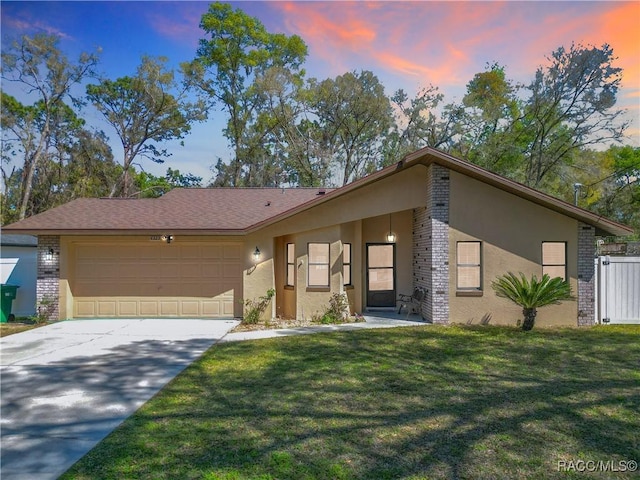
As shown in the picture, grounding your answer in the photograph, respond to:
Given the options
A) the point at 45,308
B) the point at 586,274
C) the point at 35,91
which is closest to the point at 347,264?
the point at 586,274

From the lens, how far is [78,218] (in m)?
11.6

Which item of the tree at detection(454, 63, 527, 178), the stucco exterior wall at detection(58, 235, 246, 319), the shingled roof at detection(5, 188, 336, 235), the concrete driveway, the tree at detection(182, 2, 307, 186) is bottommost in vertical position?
the concrete driveway

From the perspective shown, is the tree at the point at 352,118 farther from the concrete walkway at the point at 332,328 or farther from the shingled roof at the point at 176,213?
the concrete walkway at the point at 332,328

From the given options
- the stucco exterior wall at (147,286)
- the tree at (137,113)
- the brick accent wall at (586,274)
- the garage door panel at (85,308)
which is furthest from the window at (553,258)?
the tree at (137,113)

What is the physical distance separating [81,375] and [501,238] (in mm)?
9867

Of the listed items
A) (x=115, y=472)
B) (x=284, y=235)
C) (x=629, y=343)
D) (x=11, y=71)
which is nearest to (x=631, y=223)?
(x=629, y=343)

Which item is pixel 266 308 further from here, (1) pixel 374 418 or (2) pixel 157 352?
(1) pixel 374 418

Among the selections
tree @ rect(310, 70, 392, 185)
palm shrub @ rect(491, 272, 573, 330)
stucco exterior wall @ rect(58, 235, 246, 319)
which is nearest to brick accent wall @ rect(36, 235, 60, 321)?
stucco exterior wall @ rect(58, 235, 246, 319)

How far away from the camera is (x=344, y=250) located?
37.7 ft

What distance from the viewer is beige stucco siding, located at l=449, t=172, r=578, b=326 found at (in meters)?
10.2

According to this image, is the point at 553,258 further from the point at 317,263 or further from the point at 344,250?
the point at 317,263

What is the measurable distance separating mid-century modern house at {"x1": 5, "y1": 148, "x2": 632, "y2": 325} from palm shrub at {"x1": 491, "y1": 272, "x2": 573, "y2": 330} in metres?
0.61

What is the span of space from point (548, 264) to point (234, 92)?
2568 centimetres

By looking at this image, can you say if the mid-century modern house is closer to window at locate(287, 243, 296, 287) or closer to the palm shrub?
window at locate(287, 243, 296, 287)
